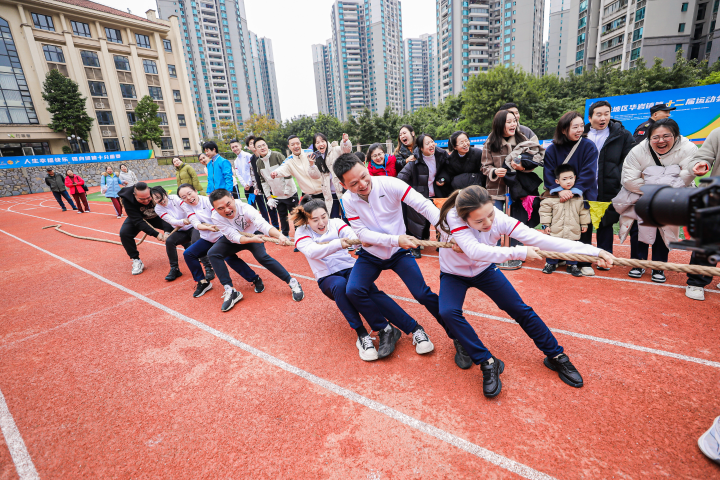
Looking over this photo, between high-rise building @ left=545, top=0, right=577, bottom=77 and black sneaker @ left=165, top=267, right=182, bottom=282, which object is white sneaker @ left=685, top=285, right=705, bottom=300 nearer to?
black sneaker @ left=165, top=267, right=182, bottom=282

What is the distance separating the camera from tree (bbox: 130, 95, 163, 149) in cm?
3488

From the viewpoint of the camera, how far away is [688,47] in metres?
33.3

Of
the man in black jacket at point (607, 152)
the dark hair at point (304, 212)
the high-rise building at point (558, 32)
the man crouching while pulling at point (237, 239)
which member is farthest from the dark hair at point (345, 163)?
the high-rise building at point (558, 32)

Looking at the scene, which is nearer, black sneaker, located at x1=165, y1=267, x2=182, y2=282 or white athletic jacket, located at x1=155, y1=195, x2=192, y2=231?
white athletic jacket, located at x1=155, y1=195, x2=192, y2=231

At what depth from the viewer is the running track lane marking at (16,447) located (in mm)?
2293

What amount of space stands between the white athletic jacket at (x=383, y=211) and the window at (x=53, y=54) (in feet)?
151

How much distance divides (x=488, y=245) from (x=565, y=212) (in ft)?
8.10

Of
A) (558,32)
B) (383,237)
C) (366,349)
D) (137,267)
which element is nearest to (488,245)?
(383,237)

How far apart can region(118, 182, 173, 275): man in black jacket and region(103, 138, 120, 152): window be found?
3879 centimetres

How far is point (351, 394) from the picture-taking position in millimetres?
2711

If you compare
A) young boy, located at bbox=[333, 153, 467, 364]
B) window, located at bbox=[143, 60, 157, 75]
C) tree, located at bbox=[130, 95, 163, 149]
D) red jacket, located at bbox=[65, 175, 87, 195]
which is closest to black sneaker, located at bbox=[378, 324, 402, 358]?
young boy, located at bbox=[333, 153, 467, 364]

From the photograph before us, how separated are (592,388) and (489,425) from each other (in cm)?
94

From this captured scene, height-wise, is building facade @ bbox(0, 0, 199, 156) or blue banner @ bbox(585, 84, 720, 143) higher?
building facade @ bbox(0, 0, 199, 156)

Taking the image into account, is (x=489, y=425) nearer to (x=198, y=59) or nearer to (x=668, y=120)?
(x=668, y=120)
